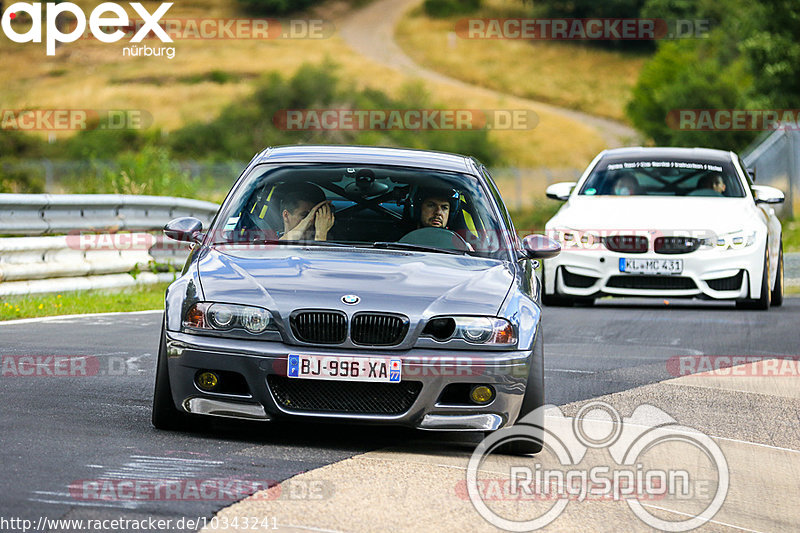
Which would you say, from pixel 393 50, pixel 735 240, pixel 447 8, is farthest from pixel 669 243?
pixel 447 8

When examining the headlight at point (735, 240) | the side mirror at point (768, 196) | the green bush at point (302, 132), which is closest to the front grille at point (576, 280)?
the headlight at point (735, 240)

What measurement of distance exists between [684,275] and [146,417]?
7799mm

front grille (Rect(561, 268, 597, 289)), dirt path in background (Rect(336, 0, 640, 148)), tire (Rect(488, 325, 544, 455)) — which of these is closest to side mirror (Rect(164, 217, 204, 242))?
tire (Rect(488, 325, 544, 455))

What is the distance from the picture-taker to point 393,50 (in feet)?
367

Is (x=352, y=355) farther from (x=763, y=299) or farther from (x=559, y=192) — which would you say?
(x=559, y=192)

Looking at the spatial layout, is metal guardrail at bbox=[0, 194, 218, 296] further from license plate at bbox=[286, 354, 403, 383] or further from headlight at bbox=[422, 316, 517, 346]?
headlight at bbox=[422, 316, 517, 346]

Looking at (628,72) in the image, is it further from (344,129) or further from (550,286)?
(550,286)

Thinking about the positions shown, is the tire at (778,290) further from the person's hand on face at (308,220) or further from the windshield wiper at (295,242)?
the windshield wiper at (295,242)

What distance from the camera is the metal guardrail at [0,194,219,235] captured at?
13266 mm

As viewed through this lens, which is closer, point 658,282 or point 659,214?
point 658,282

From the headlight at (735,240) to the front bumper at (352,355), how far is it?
7.76 meters

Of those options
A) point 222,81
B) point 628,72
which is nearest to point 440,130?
point 222,81

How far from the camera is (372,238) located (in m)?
7.67

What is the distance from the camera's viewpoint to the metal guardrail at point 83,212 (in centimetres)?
1327
